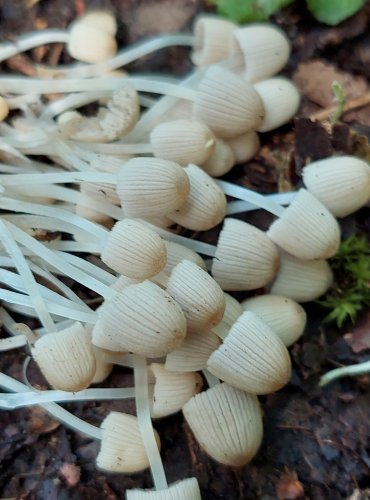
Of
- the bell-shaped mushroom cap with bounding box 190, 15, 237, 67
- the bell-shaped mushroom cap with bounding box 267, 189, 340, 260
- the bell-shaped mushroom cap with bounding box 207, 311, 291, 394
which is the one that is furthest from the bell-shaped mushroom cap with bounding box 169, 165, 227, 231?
the bell-shaped mushroom cap with bounding box 190, 15, 237, 67

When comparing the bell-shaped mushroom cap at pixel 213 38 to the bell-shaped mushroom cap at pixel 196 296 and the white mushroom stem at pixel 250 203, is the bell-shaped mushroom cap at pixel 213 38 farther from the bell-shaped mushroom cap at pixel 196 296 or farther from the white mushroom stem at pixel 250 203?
the bell-shaped mushroom cap at pixel 196 296

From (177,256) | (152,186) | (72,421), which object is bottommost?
(72,421)

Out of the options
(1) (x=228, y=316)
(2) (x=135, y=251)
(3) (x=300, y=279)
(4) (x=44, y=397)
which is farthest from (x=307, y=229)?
(4) (x=44, y=397)

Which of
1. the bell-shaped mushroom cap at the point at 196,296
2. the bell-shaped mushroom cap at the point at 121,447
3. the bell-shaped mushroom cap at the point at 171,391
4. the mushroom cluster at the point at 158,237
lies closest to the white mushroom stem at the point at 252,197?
the mushroom cluster at the point at 158,237

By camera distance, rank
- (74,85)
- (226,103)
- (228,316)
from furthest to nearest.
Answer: (74,85) < (226,103) < (228,316)

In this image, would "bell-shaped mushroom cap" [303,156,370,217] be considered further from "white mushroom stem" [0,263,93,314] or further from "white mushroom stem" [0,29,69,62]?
"white mushroom stem" [0,29,69,62]

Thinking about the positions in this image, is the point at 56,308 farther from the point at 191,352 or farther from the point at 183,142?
the point at 183,142
